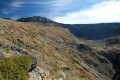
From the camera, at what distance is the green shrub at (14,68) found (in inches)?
486

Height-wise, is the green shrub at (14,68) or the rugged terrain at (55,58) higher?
the green shrub at (14,68)

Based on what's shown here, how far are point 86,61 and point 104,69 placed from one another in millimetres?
16156

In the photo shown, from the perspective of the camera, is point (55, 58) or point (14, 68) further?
point (55, 58)

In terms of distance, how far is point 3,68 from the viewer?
1246cm

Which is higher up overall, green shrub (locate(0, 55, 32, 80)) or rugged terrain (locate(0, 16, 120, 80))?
green shrub (locate(0, 55, 32, 80))

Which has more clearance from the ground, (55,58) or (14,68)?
(14,68)

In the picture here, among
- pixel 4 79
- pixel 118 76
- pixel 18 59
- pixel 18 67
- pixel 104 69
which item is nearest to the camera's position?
pixel 118 76

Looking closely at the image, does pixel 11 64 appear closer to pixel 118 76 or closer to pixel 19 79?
pixel 19 79

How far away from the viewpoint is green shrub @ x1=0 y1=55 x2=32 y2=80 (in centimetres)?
1234

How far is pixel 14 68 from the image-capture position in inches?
528

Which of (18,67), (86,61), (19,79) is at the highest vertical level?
(18,67)

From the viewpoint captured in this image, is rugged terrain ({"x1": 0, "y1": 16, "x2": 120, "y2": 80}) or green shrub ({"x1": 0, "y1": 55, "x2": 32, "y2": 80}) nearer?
green shrub ({"x1": 0, "y1": 55, "x2": 32, "y2": 80})

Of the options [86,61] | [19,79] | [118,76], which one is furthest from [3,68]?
[86,61]

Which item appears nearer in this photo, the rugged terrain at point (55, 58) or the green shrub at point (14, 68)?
the green shrub at point (14, 68)
